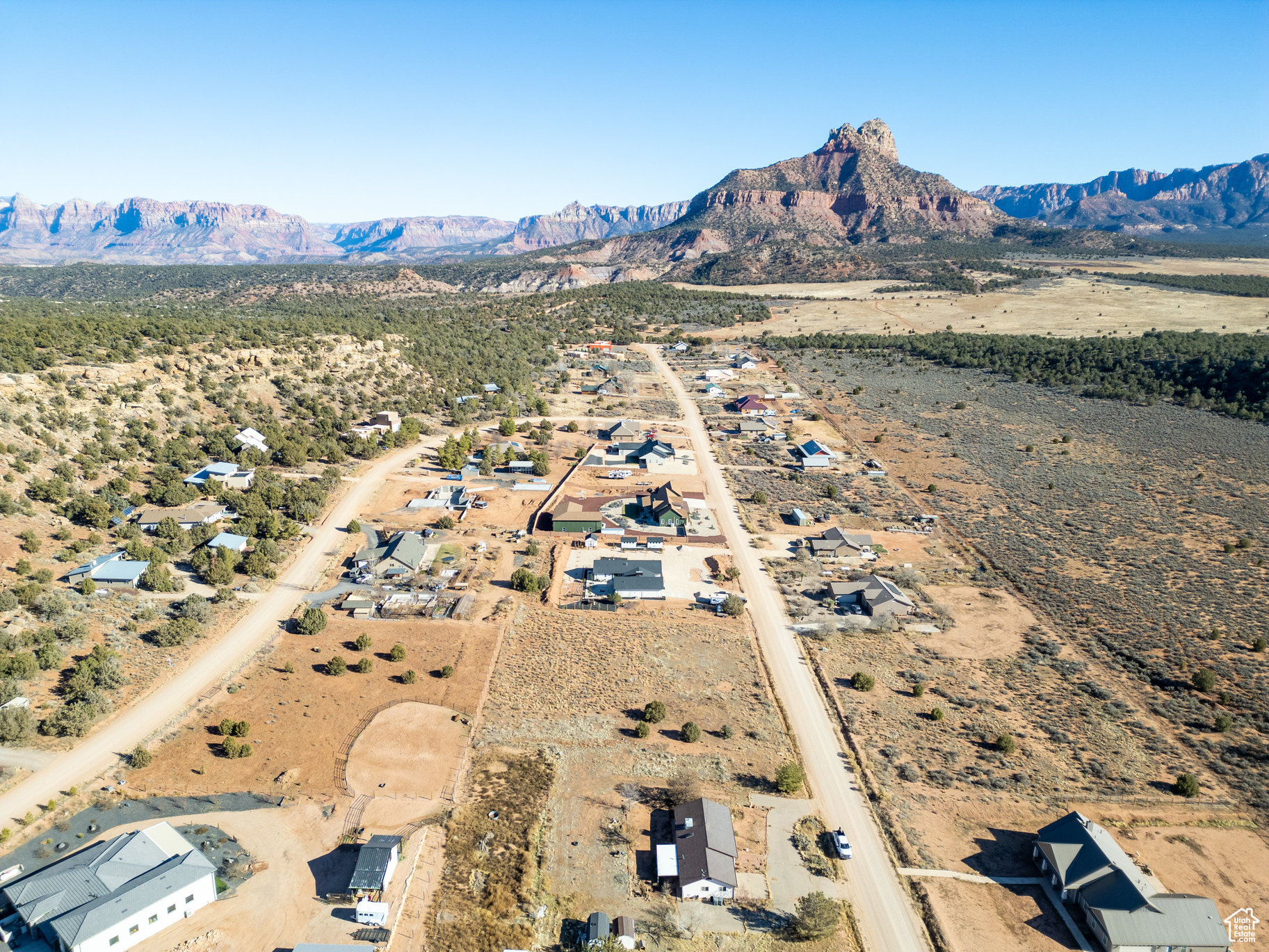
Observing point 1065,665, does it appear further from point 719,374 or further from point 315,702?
point 719,374

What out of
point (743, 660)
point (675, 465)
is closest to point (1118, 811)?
point (743, 660)

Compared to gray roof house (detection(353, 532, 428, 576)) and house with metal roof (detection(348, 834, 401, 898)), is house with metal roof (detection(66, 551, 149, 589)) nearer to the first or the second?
gray roof house (detection(353, 532, 428, 576))

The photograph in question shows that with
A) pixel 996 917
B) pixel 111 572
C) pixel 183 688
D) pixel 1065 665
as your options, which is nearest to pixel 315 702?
pixel 183 688

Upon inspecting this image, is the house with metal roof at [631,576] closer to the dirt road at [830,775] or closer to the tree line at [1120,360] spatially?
the dirt road at [830,775]

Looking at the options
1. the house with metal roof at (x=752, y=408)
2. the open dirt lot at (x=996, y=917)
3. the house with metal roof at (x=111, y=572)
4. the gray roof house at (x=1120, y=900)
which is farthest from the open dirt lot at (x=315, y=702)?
→ the house with metal roof at (x=752, y=408)

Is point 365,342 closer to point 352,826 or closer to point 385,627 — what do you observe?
point 385,627

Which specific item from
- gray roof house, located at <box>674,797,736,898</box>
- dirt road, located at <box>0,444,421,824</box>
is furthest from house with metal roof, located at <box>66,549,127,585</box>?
gray roof house, located at <box>674,797,736,898</box>
